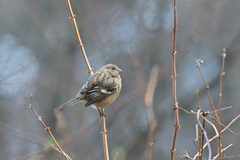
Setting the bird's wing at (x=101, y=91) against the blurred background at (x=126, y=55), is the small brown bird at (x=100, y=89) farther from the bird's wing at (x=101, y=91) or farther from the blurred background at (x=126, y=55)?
the blurred background at (x=126, y=55)

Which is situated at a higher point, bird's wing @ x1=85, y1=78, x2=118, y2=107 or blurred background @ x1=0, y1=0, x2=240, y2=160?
blurred background @ x1=0, y1=0, x2=240, y2=160

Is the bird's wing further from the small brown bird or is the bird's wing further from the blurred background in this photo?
the blurred background

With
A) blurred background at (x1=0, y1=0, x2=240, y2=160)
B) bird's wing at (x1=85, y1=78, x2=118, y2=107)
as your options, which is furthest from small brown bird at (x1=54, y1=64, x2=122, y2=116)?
blurred background at (x1=0, y1=0, x2=240, y2=160)

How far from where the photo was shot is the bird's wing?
4.62 meters

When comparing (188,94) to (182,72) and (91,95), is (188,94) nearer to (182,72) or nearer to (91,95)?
(182,72)

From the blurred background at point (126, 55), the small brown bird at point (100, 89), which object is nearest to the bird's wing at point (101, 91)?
the small brown bird at point (100, 89)

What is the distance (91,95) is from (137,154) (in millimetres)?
4773

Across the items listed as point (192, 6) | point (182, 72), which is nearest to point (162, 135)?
point (182, 72)

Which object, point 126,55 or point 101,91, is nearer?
point 101,91

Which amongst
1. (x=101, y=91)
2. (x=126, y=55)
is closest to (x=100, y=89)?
(x=101, y=91)

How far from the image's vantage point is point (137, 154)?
29.3 feet

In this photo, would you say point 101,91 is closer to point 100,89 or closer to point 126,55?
point 100,89

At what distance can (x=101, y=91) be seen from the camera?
4.79m

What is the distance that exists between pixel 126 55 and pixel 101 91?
5.37 metres
